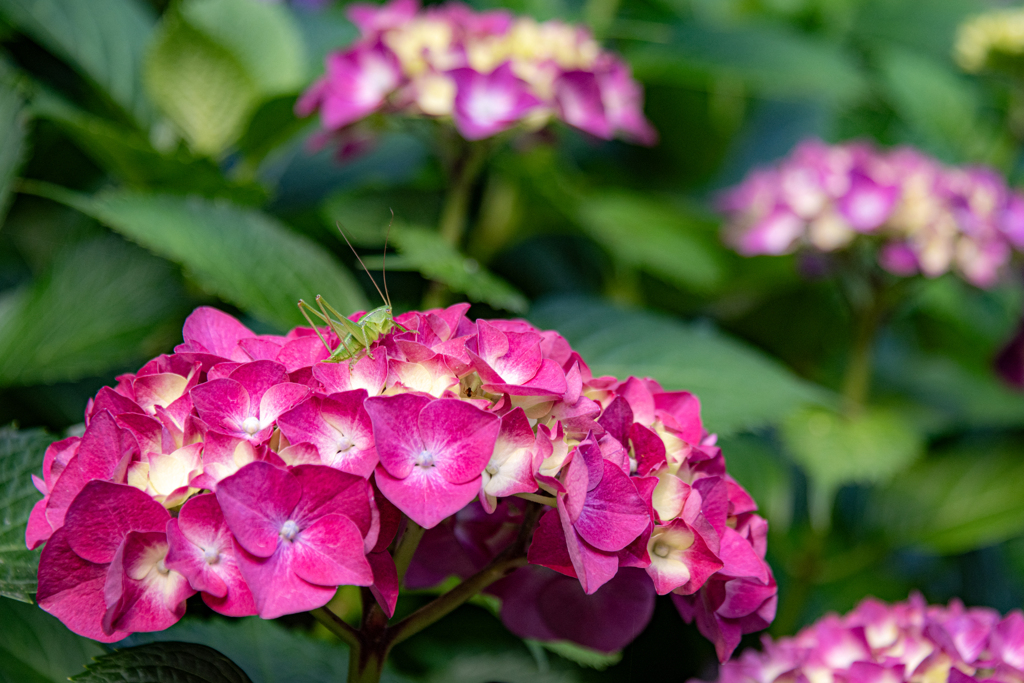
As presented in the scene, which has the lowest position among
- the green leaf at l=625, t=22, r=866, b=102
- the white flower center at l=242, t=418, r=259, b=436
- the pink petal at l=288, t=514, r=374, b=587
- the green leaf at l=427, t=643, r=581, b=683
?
the green leaf at l=427, t=643, r=581, b=683

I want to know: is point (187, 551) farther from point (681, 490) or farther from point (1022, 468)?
point (1022, 468)

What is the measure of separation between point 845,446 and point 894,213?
22 cm

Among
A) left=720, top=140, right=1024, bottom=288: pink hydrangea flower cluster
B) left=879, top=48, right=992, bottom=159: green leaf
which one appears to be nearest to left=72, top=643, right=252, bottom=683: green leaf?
left=720, top=140, right=1024, bottom=288: pink hydrangea flower cluster

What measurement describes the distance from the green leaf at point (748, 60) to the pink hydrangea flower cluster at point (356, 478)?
21.9 inches

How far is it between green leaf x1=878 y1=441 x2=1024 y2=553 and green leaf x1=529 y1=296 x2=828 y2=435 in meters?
0.32

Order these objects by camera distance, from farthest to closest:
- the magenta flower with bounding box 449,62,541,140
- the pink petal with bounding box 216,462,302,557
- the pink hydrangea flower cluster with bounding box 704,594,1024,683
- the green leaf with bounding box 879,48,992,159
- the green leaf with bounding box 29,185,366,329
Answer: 1. the green leaf with bounding box 879,48,992,159
2. the magenta flower with bounding box 449,62,541,140
3. the green leaf with bounding box 29,185,366,329
4. the pink hydrangea flower cluster with bounding box 704,594,1024,683
5. the pink petal with bounding box 216,462,302,557

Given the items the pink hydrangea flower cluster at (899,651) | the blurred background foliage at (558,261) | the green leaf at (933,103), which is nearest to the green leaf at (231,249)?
the blurred background foliage at (558,261)

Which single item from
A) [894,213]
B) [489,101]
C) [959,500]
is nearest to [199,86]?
[489,101]

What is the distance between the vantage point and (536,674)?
1.69 feet

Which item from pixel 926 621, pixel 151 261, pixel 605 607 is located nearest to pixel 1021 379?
pixel 926 621

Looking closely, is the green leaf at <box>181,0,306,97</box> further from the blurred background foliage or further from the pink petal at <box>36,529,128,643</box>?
the pink petal at <box>36,529,128,643</box>

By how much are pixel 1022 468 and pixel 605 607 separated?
72cm

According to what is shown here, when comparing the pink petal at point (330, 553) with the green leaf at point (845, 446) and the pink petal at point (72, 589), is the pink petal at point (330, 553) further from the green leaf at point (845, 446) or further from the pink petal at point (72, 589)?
the green leaf at point (845, 446)

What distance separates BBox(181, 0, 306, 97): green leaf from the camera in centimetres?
70
